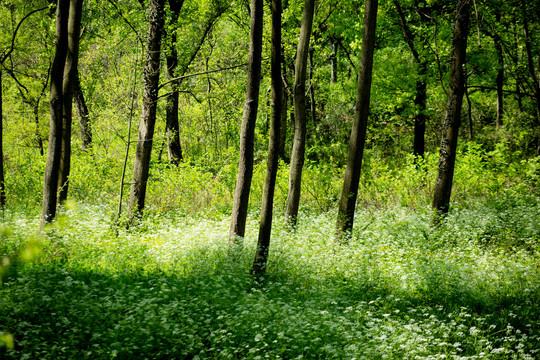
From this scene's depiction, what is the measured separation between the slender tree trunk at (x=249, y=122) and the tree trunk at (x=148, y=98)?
3.35m

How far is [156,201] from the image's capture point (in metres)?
14.2

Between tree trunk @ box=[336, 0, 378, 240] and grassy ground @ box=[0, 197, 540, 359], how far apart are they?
77cm

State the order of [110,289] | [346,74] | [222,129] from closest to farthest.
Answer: [110,289] < [222,129] < [346,74]

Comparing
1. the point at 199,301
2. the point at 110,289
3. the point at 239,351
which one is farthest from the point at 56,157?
the point at 239,351

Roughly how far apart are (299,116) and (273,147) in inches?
141

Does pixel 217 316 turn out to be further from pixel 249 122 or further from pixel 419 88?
pixel 419 88

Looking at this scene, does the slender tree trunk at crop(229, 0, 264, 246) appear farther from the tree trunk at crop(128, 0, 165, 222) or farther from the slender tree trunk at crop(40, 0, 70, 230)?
the slender tree trunk at crop(40, 0, 70, 230)

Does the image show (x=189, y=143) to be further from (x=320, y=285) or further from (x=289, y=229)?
(x=320, y=285)

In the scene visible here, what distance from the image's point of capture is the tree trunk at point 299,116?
10.6m

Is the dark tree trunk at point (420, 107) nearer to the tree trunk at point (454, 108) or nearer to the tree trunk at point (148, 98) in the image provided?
the tree trunk at point (454, 108)

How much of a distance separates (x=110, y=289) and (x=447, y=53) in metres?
15.8

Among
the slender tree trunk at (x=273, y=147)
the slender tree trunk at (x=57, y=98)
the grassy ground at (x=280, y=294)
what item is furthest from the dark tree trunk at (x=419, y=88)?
the slender tree trunk at (x=57, y=98)

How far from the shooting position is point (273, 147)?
808 centimetres

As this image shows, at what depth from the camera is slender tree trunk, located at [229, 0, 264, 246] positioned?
7633 millimetres
